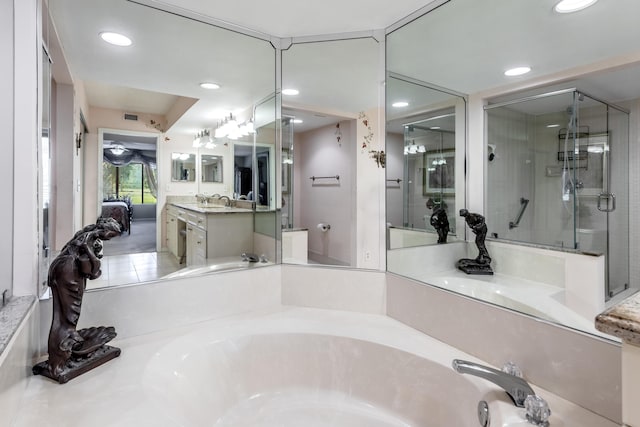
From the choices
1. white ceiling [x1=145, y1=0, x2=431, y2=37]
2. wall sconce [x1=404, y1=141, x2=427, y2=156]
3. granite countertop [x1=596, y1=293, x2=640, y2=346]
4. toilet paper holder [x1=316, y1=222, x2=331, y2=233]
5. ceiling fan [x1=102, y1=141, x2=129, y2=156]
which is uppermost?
white ceiling [x1=145, y1=0, x2=431, y2=37]

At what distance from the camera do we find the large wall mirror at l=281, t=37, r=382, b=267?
77.8 inches

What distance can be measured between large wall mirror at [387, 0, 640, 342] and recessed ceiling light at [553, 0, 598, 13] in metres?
0.02

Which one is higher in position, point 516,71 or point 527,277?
point 516,71

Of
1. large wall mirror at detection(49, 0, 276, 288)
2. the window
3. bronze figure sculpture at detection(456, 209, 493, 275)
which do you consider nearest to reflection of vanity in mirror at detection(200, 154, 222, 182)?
large wall mirror at detection(49, 0, 276, 288)

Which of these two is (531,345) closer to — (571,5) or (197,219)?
(571,5)

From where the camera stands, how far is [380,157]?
1.95 meters

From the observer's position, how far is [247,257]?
2.01 meters

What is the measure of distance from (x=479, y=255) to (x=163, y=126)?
1.74 meters

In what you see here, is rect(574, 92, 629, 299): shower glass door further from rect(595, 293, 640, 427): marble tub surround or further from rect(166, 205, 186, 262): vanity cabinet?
rect(166, 205, 186, 262): vanity cabinet

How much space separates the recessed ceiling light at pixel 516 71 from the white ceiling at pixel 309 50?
1.0 inches

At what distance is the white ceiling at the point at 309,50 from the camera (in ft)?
4.27

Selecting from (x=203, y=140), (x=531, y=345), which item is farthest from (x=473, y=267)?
(x=203, y=140)

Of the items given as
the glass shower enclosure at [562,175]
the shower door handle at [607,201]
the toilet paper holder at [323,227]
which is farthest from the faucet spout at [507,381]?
the toilet paper holder at [323,227]

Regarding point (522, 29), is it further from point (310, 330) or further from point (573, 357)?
point (310, 330)
